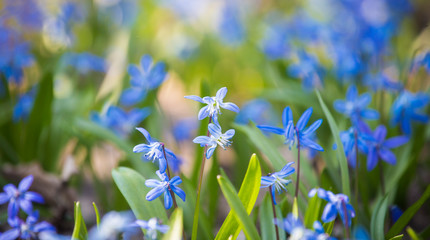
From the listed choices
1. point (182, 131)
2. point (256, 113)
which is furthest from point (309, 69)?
point (182, 131)

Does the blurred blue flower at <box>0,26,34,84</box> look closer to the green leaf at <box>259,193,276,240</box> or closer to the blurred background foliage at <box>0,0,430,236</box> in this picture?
the blurred background foliage at <box>0,0,430,236</box>

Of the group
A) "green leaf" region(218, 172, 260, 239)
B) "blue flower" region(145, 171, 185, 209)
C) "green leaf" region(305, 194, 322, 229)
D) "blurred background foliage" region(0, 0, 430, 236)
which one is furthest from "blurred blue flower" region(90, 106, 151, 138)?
"green leaf" region(305, 194, 322, 229)

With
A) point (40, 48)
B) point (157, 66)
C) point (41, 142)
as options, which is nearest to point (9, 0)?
point (40, 48)

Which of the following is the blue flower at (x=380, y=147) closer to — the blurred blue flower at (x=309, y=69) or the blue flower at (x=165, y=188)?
the blue flower at (x=165, y=188)

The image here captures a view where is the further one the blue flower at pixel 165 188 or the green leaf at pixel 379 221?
the green leaf at pixel 379 221

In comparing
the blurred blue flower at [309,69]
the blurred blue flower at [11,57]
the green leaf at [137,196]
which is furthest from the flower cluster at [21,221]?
the blurred blue flower at [309,69]

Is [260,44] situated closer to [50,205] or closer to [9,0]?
[9,0]
